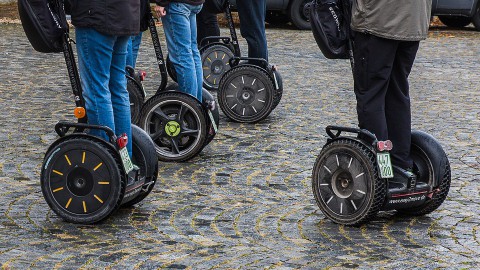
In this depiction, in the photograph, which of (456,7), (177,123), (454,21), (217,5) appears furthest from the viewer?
(454,21)

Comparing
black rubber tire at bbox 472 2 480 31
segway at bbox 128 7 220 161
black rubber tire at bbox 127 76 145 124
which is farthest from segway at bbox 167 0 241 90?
black rubber tire at bbox 472 2 480 31

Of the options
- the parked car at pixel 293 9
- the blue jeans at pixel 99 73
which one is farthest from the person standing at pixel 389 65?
the parked car at pixel 293 9

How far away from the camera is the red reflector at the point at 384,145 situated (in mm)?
6117

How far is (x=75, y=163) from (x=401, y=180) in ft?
5.97

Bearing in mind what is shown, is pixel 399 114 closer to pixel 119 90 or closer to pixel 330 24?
pixel 330 24

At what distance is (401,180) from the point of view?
20.7 ft

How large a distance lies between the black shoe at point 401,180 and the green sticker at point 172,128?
2244 mm

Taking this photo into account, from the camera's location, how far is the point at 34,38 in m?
6.14

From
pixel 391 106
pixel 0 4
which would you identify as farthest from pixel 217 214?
pixel 0 4

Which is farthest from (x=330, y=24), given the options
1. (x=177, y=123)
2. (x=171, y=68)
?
(x=171, y=68)

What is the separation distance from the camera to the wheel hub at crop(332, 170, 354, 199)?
625cm

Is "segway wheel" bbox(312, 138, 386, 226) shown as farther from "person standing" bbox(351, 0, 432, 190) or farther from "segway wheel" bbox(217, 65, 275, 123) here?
"segway wheel" bbox(217, 65, 275, 123)

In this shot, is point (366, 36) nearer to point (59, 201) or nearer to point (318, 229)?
point (318, 229)

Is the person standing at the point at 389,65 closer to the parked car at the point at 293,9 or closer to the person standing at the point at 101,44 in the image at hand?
the person standing at the point at 101,44
